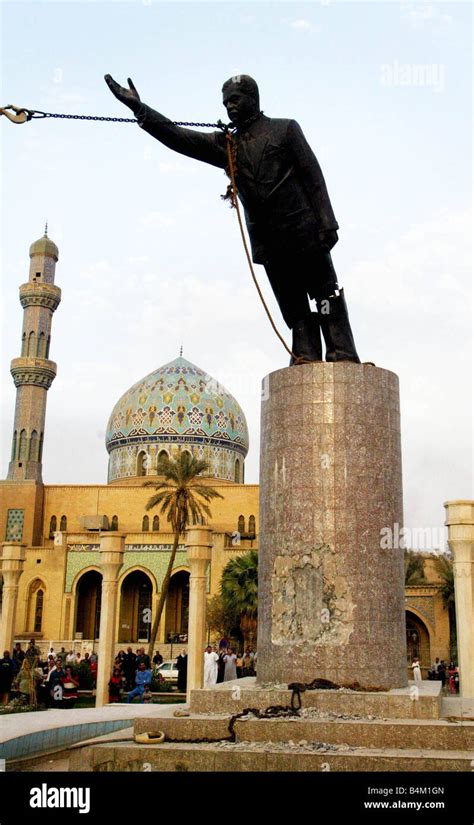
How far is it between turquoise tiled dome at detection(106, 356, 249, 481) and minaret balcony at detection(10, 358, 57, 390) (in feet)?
25.8

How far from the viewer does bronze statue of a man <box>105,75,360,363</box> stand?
600cm

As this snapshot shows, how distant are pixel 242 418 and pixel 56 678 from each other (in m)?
38.4

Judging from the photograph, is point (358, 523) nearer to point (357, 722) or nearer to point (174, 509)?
point (357, 722)

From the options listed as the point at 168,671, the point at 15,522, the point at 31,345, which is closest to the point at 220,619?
the point at 168,671

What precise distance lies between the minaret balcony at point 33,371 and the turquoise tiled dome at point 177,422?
7.86 meters

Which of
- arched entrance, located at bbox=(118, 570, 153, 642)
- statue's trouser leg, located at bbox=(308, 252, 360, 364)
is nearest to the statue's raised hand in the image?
statue's trouser leg, located at bbox=(308, 252, 360, 364)

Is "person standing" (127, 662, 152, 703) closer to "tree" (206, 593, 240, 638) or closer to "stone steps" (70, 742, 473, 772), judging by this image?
Answer: "stone steps" (70, 742, 473, 772)

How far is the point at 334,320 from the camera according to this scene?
6535mm

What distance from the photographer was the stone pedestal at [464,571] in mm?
12078

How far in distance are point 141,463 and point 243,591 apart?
18910 mm

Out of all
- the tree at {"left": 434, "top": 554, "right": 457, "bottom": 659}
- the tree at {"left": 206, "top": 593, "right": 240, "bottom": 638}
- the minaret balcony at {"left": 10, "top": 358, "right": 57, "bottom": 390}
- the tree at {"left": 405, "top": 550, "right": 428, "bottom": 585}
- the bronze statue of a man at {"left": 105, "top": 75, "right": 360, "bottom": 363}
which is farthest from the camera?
the minaret balcony at {"left": 10, "top": 358, "right": 57, "bottom": 390}

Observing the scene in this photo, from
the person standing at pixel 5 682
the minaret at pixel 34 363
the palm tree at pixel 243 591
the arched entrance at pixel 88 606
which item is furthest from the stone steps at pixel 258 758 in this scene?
the minaret at pixel 34 363

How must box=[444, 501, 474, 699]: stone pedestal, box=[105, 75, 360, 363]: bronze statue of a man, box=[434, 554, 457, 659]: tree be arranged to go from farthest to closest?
box=[434, 554, 457, 659]: tree < box=[444, 501, 474, 699]: stone pedestal < box=[105, 75, 360, 363]: bronze statue of a man

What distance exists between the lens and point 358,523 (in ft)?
19.0
